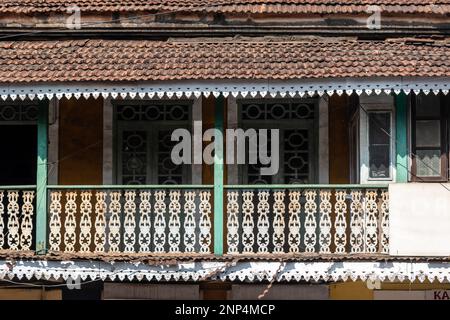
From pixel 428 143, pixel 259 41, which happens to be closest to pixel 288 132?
pixel 259 41

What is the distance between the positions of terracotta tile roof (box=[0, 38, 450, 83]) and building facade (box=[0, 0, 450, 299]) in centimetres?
3

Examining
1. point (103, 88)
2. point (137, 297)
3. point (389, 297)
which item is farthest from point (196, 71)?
point (389, 297)

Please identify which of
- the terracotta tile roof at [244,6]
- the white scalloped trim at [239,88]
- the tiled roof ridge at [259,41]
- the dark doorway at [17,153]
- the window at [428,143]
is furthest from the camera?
the dark doorway at [17,153]

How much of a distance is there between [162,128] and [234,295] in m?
2.48

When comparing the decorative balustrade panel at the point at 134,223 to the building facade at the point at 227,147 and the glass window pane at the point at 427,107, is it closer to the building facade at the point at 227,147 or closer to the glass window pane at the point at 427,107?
the building facade at the point at 227,147

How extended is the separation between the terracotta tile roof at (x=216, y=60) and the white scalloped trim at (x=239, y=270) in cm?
216

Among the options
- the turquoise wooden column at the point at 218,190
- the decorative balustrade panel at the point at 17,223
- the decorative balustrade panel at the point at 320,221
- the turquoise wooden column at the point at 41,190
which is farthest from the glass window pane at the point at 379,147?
the decorative balustrade panel at the point at 17,223

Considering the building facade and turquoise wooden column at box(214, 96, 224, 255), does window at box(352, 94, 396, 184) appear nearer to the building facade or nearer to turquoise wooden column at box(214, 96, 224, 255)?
the building facade

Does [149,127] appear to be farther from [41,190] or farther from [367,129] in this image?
[367,129]

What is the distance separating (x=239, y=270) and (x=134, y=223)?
53.0 inches

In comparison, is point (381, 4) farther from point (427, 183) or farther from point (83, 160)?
point (83, 160)

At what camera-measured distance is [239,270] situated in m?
9.86

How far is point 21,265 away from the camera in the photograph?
10008 millimetres

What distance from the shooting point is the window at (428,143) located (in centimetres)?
1034
